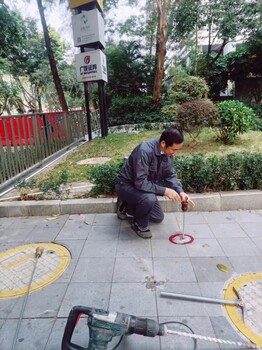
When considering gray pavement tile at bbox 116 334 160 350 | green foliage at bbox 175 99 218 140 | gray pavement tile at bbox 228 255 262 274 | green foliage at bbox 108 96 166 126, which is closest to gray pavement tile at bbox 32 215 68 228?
gray pavement tile at bbox 116 334 160 350

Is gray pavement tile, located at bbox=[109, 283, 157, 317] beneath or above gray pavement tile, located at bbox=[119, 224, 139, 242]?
beneath

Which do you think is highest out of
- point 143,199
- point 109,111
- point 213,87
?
point 213,87

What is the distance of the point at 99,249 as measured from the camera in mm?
2643

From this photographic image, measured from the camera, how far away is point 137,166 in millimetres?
2645

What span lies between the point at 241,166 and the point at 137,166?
1707mm

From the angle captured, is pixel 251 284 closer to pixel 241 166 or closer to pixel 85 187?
pixel 241 166

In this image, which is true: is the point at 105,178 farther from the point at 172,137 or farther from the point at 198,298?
the point at 198,298

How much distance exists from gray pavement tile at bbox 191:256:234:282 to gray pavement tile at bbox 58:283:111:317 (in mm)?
788

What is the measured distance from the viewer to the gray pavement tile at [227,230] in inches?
112

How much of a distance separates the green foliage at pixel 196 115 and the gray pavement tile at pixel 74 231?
3.93 meters

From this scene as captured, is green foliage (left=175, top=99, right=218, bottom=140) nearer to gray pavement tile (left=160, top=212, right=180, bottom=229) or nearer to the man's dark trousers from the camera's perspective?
gray pavement tile (left=160, top=212, right=180, bottom=229)

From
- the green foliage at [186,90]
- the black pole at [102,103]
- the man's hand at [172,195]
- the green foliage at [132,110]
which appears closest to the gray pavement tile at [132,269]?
the man's hand at [172,195]

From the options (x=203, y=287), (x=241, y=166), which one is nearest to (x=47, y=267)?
(x=203, y=287)

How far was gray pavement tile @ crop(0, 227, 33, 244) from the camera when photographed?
9.49 feet
